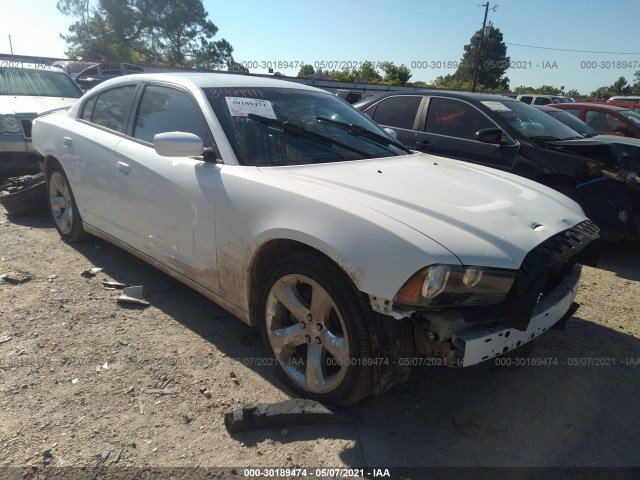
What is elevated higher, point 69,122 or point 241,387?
point 69,122

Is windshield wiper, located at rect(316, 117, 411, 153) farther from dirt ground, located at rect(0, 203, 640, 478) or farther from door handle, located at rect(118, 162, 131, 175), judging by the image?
dirt ground, located at rect(0, 203, 640, 478)

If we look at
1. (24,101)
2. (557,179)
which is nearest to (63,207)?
(24,101)

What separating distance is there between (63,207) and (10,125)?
240cm

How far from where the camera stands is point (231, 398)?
2516 millimetres

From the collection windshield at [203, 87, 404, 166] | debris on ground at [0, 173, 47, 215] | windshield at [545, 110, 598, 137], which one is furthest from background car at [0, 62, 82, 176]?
windshield at [545, 110, 598, 137]

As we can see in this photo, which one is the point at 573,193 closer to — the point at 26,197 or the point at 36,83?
the point at 26,197

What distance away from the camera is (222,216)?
2.65 m

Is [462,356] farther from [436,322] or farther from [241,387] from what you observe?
[241,387]

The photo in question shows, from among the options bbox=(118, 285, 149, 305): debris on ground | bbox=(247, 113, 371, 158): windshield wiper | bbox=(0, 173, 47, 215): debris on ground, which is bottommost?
bbox=(118, 285, 149, 305): debris on ground

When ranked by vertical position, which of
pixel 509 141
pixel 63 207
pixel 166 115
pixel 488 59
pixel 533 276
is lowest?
pixel 63 207

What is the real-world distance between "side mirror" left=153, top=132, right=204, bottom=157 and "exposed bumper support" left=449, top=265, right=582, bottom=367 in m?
1.74

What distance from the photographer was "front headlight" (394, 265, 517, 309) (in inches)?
75.7

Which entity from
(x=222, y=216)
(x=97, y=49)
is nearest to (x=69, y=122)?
(x=222, y=216)

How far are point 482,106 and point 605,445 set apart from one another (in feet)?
14.0
